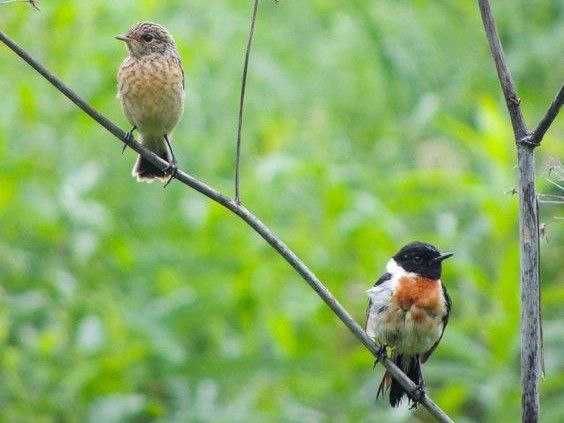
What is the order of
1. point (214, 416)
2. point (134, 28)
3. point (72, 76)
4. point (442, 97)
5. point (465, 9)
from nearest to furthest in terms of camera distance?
point (134, 28) < point (214, 416) < point (72, 76) < point (442, 97) < point (465, 9)

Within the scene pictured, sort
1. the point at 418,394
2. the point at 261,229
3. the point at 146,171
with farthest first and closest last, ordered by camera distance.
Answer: the point at 146,171
the point at 418,394
the point at 261,229

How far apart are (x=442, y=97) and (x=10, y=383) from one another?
376cm

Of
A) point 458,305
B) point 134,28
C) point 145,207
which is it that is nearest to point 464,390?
point 458,305

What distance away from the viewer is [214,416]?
18.0 feet

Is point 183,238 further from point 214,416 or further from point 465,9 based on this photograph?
point 465,9

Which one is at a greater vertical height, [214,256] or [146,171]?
[214,256]

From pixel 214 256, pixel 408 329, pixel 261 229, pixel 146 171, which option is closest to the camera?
pixel 261 229

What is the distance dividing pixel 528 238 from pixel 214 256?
3.18 metres

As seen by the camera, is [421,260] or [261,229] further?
[421,260]

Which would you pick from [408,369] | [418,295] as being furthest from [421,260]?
[408,369]

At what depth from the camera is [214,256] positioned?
19.0 ft

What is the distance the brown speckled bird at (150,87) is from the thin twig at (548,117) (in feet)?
7.65

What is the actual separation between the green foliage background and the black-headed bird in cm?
51

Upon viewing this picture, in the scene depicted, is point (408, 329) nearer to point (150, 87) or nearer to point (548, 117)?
point (150, 87)
